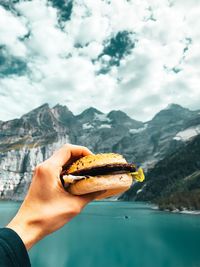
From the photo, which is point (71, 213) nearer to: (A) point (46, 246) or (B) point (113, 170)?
(B) point (113, 170)

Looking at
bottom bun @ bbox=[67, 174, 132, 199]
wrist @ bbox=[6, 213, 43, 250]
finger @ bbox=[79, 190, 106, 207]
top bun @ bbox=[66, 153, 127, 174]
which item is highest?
top bun @ bbox=[66, 153, 127, 174]

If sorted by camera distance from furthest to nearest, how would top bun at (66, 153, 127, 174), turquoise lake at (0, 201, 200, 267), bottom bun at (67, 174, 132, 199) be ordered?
turquoise lake at (0, 201, 200, 267) < top bun at (66, 153, 127, 174) < bottom bun at (67, 174, 132, 199)

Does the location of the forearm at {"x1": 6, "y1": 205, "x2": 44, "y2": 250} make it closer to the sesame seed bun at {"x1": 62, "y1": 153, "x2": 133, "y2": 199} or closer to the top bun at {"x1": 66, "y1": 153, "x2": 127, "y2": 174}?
the sesame seed bun at {"x1": 62, "y1": 153, "x2": 133, "y2": 199}

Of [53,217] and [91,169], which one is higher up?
[91,169]

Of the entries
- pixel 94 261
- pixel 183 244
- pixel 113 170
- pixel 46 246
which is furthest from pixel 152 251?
pixel 113 170

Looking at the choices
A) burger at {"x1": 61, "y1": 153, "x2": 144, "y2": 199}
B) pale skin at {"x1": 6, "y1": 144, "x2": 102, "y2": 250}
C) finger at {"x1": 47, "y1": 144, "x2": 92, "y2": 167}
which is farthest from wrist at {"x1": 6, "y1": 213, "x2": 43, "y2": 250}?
finger at {"x1": 47, "y1": 144, "x2": 92, "y2": 167}

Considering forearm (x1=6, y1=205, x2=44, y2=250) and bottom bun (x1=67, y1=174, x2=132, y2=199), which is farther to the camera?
bottom bun (x1=67, y1=174, x2=132, y2=199)

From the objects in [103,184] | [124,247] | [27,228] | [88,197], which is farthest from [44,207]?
[124,247]
